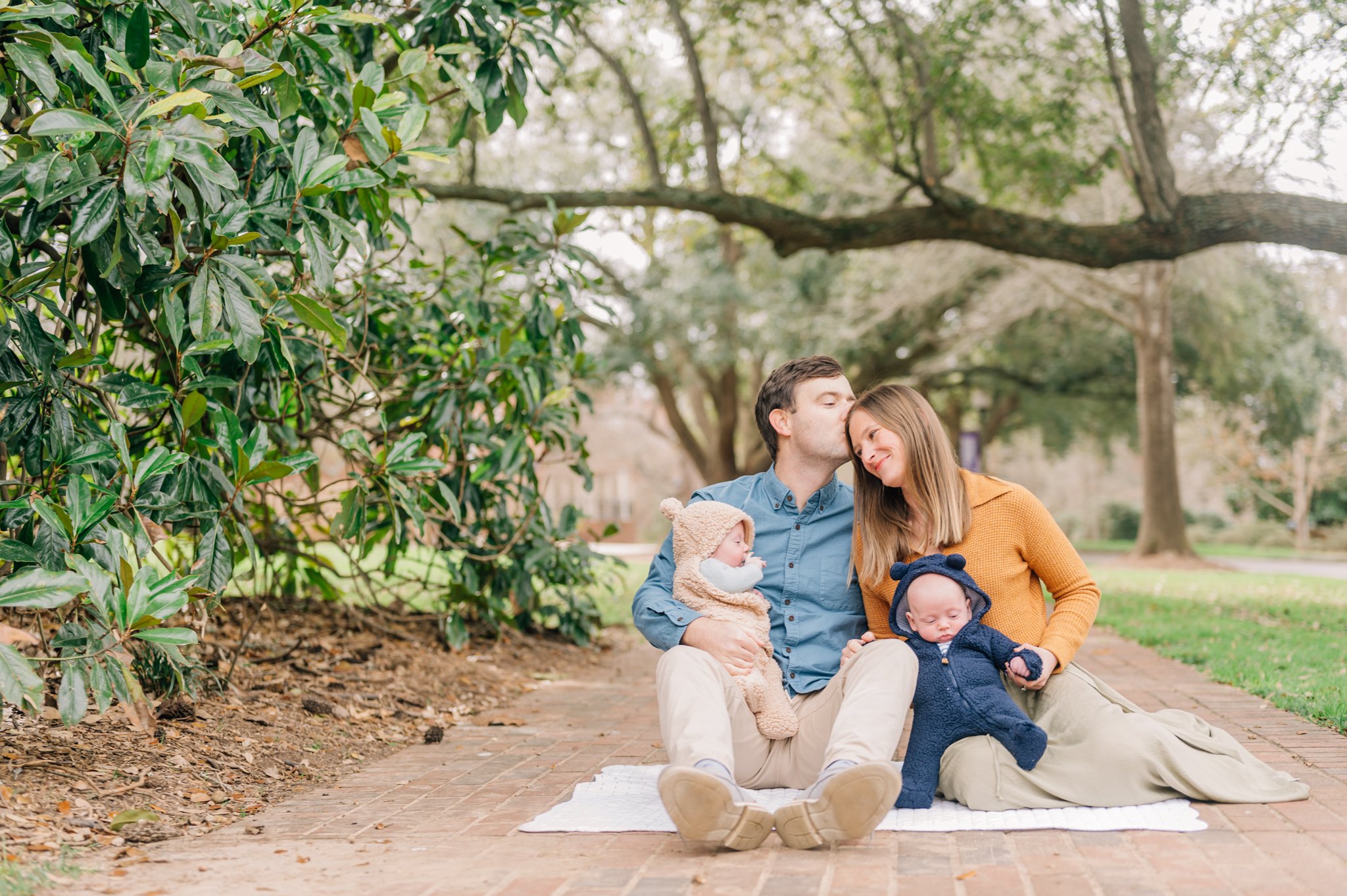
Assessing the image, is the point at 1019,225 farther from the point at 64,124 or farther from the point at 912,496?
the point at 64,124

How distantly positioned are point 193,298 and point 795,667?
2.28 meters

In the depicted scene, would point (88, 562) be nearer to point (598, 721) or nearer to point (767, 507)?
point (767, 507)

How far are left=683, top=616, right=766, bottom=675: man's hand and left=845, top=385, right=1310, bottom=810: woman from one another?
35 centimetres

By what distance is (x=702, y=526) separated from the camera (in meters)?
3.56

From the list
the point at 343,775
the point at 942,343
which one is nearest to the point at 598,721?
the point at 343,775

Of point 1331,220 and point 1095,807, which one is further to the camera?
point 1331,220

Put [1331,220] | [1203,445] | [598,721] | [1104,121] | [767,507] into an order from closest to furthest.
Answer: [767,507] < [598,721] < [1331,220] < [1104,121] < [1203,445]

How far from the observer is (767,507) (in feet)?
12.7

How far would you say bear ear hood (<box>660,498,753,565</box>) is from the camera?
3.56 m

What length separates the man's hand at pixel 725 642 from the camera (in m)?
3.43

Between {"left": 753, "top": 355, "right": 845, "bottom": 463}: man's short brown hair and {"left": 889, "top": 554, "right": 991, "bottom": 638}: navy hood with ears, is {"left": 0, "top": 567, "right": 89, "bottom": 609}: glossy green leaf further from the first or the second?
{"left": 889, "top": 554, "right": 991, "bottom": 638}: navy hood with ears

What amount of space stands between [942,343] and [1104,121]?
10612 mm

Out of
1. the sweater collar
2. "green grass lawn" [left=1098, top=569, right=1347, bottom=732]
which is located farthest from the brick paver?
"green grass lawn" [left=1098, top=569, right=1347, bottom=732]

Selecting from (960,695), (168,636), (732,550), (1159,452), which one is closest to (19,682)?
(168,636)
